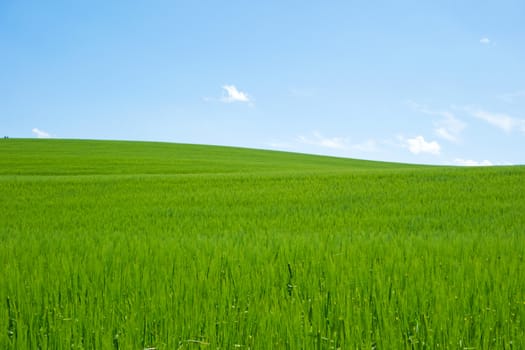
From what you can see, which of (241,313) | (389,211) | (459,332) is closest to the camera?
(459,332)

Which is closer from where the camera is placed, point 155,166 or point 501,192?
point 501,192

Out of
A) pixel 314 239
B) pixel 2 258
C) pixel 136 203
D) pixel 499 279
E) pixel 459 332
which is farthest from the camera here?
pixel 136 203

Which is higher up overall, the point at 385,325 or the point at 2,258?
the point at 385,325

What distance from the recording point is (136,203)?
9.15 metres

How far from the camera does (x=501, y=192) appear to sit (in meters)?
9.24

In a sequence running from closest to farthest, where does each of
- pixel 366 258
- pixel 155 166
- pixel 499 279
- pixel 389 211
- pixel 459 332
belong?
1. pixel 459 332
2. pixel 499 279
3. pixel 366 258
4. pixel 389 211
5. pixel 155 166

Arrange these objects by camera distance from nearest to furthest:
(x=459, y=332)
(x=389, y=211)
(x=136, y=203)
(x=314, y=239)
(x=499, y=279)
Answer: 1. (x=459, y=332)
2. (x=499, y=279)
3. (x=314, y=239)
4. (x=389, y=211)
5. (x=136, y=203)

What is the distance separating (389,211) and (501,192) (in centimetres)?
339

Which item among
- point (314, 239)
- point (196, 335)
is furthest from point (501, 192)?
point (196, 335)

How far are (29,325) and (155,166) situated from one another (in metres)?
25.1

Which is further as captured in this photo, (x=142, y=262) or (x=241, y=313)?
(x=142, y=262)

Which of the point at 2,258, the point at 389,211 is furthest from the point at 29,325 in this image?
the point at 389,211

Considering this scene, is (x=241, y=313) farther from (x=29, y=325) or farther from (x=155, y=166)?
(x=155, y=166)

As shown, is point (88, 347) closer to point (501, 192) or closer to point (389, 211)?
point (389, 211)
